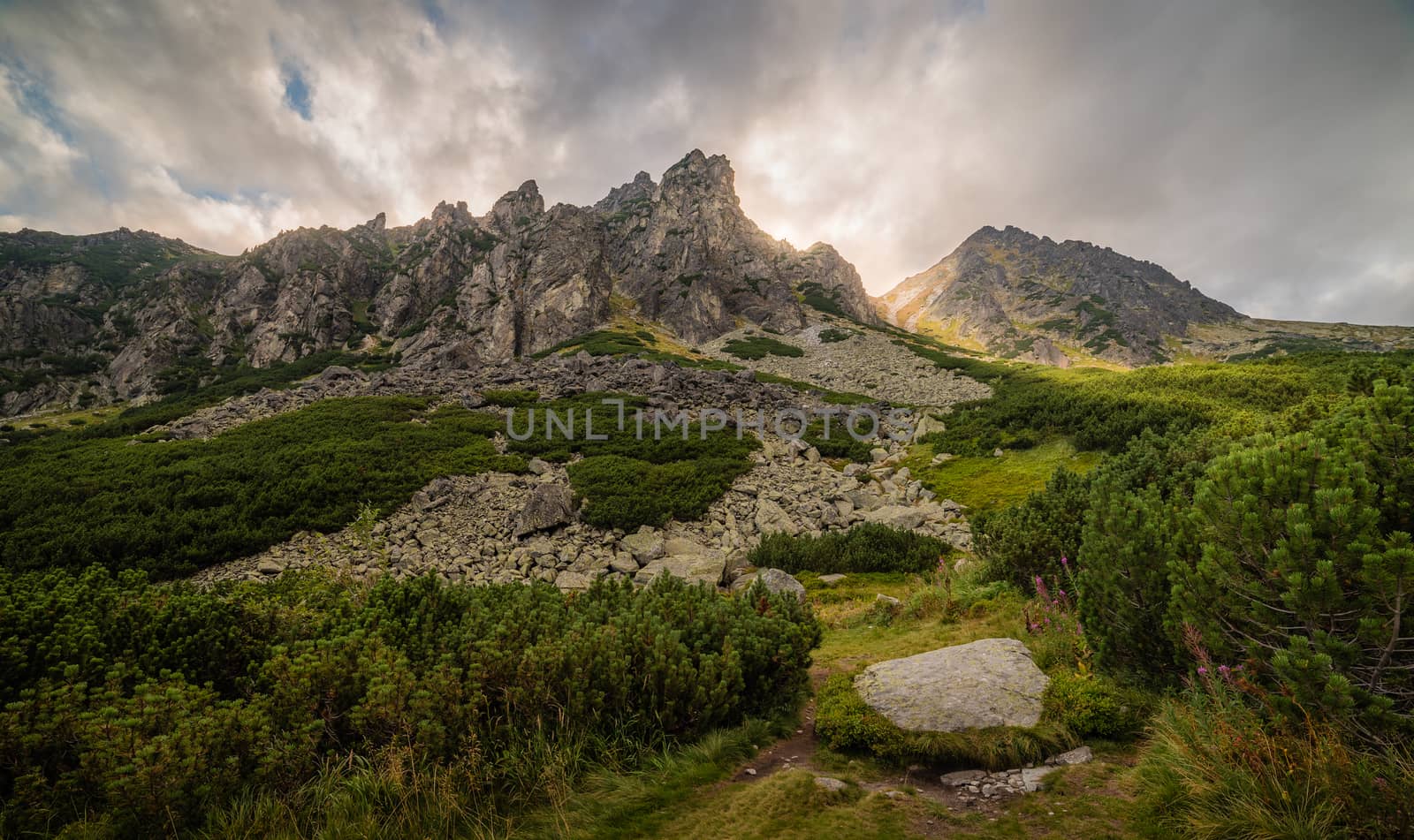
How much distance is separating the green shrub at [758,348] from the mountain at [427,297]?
1042cm

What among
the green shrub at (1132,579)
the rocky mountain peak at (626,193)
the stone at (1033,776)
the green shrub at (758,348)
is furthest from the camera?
the rocky mountain peak at (626,193)

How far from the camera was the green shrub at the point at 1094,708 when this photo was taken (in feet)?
15.4

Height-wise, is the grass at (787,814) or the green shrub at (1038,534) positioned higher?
the green shrub at (1038,534)

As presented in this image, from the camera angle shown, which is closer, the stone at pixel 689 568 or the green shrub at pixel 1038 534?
the green shrub at pixel 1038 534

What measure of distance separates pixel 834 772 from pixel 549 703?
256 cm

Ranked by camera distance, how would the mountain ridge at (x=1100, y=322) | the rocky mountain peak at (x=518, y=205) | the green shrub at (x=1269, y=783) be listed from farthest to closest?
1. the mountain ridge at (x=1100, y=322)
2. the rocky mountain peak at (x=518, y=205)
3. the green shrub at (x=1269, y=783)

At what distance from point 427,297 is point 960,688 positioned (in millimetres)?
100574

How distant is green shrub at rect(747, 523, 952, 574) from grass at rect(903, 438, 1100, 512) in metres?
4.48

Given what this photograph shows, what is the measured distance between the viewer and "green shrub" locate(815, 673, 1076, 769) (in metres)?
4.55

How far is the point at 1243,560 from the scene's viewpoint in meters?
3.89

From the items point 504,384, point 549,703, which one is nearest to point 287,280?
point 504,384

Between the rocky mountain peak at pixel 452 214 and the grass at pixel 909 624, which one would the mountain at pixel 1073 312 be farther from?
the rocky mountain peak at pixel 452 214


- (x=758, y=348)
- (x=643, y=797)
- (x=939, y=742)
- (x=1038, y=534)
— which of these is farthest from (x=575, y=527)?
(x=758, y=348)

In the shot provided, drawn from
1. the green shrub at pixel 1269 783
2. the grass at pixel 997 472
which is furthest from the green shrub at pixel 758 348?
the green shrub at pixel 1269 783
